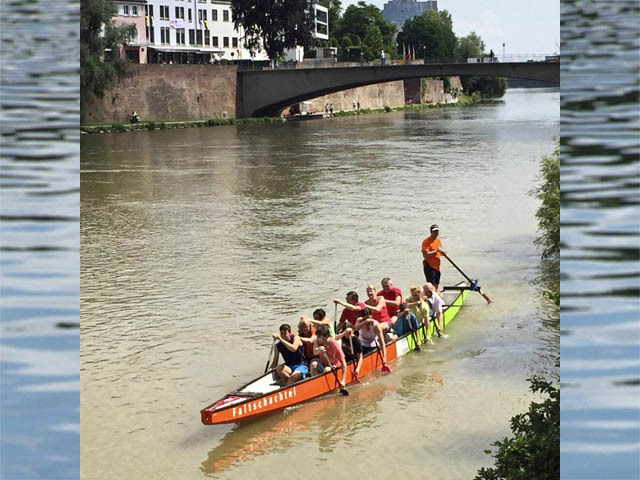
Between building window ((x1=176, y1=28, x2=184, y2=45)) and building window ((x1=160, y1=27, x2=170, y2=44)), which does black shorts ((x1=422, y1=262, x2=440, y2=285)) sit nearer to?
building window ((x1=160, y1=27, x2=170, y2=44))

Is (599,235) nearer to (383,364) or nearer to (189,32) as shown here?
(383,364)

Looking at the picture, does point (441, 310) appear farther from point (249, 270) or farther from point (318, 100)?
point (318, 100)

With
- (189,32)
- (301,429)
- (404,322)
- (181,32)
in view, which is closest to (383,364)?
(404,322)

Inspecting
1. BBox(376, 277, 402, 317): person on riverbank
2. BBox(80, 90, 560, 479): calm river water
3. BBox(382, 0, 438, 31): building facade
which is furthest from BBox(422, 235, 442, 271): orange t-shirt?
BBox(382, 0, 438, 31): building facade

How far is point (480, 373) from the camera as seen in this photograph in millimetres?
8945

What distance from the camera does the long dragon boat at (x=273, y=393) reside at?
735 centimetres

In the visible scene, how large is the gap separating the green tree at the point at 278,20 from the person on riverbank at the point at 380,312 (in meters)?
42.7

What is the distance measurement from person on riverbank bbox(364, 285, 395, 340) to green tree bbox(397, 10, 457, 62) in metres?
71.8

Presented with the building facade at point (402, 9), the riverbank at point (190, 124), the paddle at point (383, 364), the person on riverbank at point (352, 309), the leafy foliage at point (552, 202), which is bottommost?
the paddle at point (383, 364)

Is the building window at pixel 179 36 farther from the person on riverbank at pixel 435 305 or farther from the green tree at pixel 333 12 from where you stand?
the person on riverbank at pixel 435 305

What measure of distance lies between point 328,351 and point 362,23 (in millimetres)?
73239

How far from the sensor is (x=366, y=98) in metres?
61.1

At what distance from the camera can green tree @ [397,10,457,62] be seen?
79.8 m

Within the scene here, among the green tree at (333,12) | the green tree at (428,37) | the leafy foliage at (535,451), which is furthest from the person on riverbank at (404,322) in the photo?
the green tree at (333,12)
